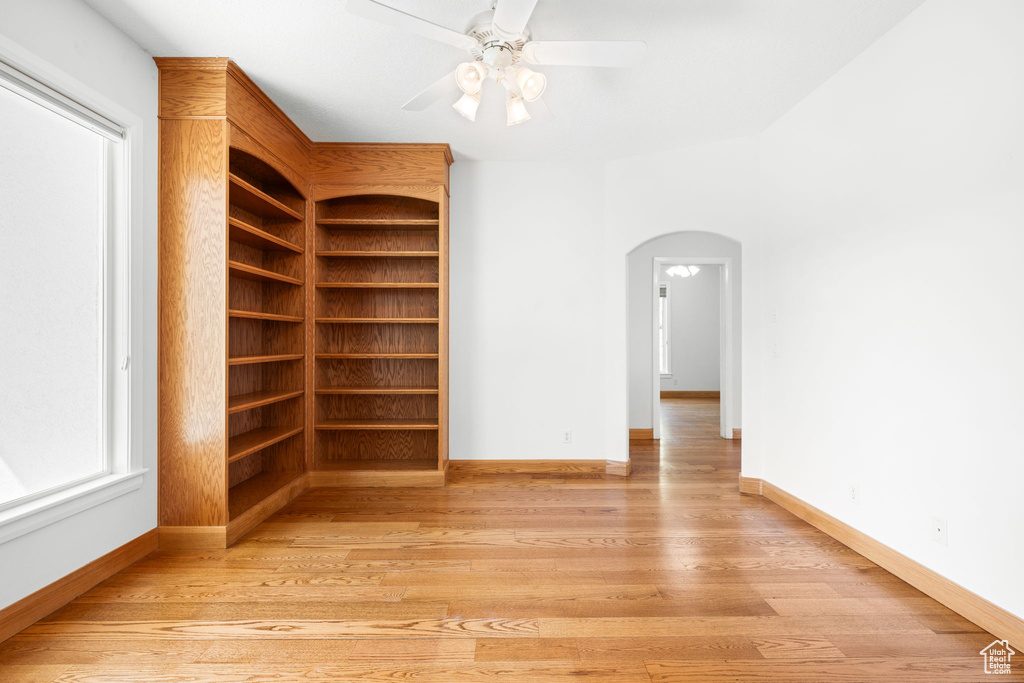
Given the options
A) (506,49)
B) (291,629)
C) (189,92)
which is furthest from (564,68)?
(291,629)

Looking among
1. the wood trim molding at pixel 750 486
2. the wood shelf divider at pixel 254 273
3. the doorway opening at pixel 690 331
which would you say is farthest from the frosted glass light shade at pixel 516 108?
the doorway opening at pixel 690 331

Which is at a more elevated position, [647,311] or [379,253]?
[379,253]

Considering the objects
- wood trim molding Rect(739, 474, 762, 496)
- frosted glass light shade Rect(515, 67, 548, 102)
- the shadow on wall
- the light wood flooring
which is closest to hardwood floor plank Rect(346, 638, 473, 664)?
the light wood flooring

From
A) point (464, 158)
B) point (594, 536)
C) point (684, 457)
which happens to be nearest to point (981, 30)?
point (594, 536)

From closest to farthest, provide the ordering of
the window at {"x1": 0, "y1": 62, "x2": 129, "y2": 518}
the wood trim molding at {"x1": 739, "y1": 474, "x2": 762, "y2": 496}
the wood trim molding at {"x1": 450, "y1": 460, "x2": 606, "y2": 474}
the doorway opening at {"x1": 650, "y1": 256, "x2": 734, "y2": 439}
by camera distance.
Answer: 1. the window at {"x1": 0, "y1": 62, "x2": 129, "y2": 518}
2. the wood trim molding at {"x1": 739, "y1": 474, "x2": 762, "y2": 496}
3. the wood trim molding at {"x1": 450, "y1": 460, "x2": 606, "y2": 474}
4. the doorway opening at {"x1": 650, "y1": 256, "x2": 734, "y2": 439}

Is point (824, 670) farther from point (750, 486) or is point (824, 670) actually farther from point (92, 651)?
point (92, 651)

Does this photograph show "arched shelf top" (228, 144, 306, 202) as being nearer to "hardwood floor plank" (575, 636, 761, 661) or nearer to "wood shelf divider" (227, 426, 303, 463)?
"wood shelf divider" (227, 426, 303, 463)

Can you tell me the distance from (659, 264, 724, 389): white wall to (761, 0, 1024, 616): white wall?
253 inches

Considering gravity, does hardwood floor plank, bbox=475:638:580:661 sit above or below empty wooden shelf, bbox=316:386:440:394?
below

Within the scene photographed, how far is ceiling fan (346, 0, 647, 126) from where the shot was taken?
66.5 inches

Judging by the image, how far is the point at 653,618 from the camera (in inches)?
73.2

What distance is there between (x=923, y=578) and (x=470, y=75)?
292 centimetres

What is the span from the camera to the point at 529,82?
205cm

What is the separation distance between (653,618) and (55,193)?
3010 mm
